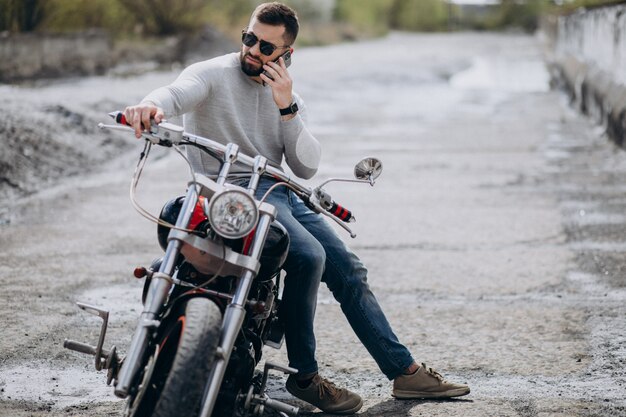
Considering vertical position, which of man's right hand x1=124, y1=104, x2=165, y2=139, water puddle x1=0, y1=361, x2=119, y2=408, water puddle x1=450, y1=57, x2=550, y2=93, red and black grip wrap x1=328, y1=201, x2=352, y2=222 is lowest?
water puddle x1=450, y1=57, x2=550, y2=93

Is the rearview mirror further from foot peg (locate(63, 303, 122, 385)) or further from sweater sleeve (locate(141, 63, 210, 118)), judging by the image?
foot peg (locate(63, 303, 122, 385))

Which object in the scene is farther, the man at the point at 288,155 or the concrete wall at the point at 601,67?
the concrete wall at the point at 601,67

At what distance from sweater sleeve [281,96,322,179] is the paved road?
0.98m

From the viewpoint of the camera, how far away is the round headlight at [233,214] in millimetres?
3564

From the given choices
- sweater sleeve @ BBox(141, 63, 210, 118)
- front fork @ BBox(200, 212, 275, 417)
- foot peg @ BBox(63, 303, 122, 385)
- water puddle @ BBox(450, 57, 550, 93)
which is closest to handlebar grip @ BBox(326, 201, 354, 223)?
front fork @ BBox(200, 212, 275, 417)

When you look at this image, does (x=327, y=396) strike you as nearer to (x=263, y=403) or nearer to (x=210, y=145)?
(x=263, y=403)

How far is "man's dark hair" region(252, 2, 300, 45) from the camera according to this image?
4516 mm

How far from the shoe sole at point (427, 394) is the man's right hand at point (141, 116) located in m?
1.64

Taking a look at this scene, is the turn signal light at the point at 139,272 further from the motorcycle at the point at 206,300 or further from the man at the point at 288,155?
the man at the point at 288,155

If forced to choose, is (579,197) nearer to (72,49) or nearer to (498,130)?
(498,130)

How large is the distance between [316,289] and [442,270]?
267 cm

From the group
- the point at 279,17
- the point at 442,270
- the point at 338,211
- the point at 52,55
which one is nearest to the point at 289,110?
the point at 279,17

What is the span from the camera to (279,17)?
178 inches

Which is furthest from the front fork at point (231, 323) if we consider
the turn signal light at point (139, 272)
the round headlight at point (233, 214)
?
the turn signal light at point (139, 272)
